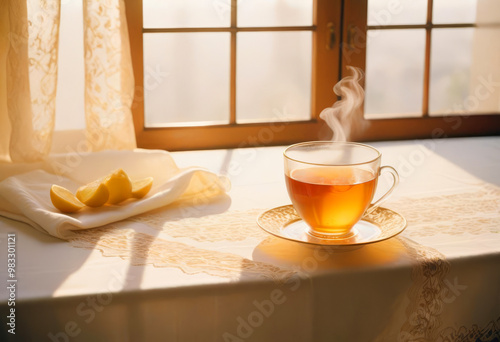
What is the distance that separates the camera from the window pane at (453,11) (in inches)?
74.4

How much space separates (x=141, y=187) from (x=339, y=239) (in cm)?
42

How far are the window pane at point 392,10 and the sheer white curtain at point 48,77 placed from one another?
72cm

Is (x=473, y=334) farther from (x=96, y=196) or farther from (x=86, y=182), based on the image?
(x=86, y=182)

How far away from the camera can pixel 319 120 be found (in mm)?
1807

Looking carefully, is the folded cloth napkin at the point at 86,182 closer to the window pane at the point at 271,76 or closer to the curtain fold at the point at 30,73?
the curtain fold at the point at 30,73

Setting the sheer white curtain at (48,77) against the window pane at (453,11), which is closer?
the sheer white curtain at (48,77)

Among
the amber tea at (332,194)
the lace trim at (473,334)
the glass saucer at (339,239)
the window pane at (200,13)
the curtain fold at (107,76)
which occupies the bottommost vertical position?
the lace trim at (473,334)

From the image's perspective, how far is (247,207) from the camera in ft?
3.94

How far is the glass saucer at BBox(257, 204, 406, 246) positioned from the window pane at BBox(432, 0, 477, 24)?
1037 mm

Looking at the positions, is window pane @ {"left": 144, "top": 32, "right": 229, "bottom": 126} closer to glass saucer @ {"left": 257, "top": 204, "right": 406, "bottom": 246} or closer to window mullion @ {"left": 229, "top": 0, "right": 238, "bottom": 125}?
window mullion @ {"left": 229, "top": 0, "right": 238, "bottom": 125}

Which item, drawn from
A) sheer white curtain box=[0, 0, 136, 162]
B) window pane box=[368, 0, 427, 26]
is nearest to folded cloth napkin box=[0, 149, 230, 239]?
sheer white curtain box=[0, 0, 136, 162]

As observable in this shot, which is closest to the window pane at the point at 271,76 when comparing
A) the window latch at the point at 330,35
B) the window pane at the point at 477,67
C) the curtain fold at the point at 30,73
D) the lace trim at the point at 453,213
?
the window pane at the point at 477,67

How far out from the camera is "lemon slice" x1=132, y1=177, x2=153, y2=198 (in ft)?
3.89

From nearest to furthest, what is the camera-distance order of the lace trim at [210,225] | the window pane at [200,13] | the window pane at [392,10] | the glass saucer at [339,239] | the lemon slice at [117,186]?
the glass saucer at [339,239] → the lace trim at [210,225] → the lemon slice at [117,186] → the window pane at [200,13] → the window pane at [392,10]
